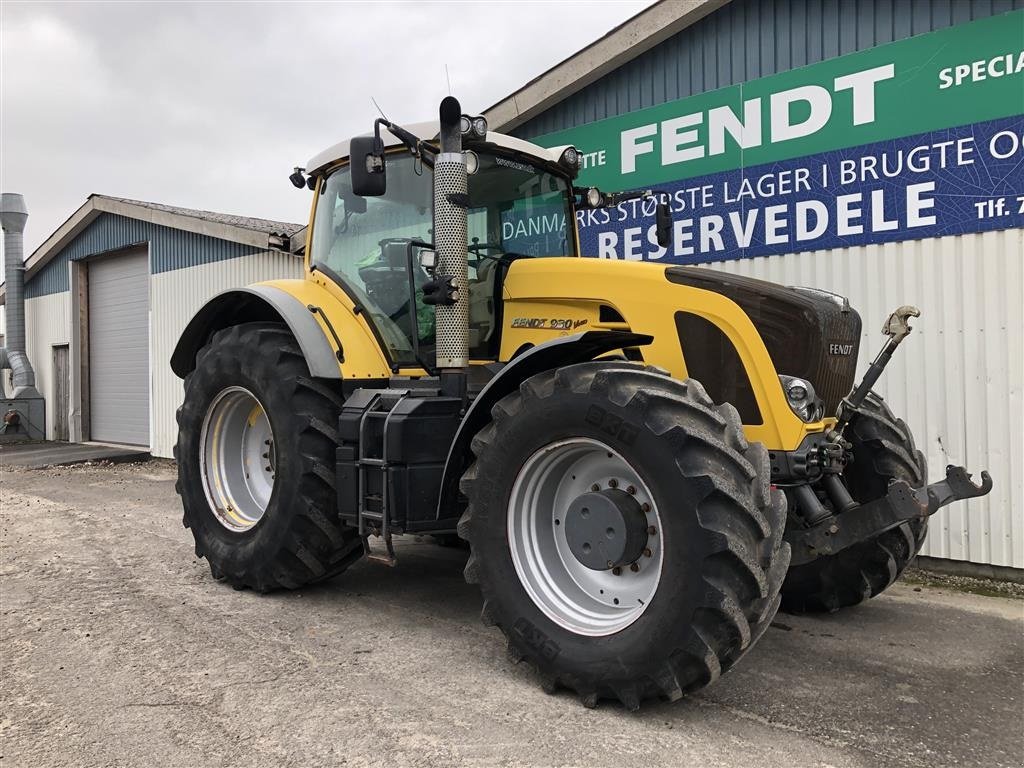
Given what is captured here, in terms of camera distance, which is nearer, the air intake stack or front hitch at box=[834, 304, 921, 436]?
front hitch at box=[834, 304, 921, 436]

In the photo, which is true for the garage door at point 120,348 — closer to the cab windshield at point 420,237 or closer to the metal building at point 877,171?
the metal building at point 877,171

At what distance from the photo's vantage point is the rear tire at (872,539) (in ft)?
14.0

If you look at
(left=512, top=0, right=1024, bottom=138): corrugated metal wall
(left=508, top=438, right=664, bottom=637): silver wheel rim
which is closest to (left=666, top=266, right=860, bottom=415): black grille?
(left=508, top=438, right=664, bottom=637): silver wheel rim

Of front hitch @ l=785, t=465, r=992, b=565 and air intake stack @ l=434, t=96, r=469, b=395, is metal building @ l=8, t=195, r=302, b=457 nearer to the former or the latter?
air intake stack @ l=434, t=96, r=469, b=395

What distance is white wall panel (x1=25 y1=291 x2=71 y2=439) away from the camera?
17.5m

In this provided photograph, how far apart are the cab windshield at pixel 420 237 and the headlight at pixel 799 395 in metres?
1.64

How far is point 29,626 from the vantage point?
4.45 m

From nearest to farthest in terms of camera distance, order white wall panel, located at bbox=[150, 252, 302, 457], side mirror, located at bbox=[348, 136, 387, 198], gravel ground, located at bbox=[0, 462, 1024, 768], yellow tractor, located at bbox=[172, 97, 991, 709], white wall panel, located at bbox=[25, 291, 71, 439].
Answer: gravel ground, located at bbox=[0, 462, 1024, 768]
yellow tractor, located at bbox=[172, 97, 991, 709]
side mirror, located at bbox=[348, 136, 387, 198]
white wall panel, located at bbox=[150, 252, 302, 457]
white wall panel, located at bbox=[25, 291, 71, 439]

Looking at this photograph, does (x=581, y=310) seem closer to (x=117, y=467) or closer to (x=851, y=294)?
(x=851, y=294)

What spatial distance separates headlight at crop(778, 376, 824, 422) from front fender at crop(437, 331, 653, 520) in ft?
2.08

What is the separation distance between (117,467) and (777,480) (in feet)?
39.1

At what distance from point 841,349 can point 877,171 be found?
2.71 metres

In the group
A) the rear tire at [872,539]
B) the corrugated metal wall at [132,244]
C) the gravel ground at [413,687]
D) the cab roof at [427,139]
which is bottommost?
the gravel ground at [413,687]

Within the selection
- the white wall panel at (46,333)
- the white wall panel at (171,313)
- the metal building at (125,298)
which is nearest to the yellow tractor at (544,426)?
the metal building at (125,298)
